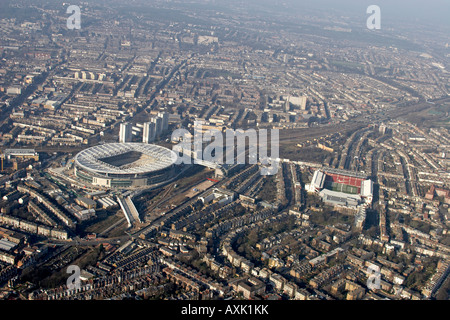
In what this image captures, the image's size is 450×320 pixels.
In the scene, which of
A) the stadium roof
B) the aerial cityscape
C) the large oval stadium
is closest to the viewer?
the aerial cityscape

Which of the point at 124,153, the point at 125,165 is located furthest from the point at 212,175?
the point at 124,153

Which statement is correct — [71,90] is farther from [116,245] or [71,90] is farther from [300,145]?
[116,245]

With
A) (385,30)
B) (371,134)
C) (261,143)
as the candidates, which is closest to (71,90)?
(261,143)

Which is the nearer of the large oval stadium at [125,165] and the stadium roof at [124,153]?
the large oval stadium at [125,165]

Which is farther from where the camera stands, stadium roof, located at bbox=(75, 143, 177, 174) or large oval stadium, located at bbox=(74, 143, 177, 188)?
stadium roof, located at bbox=(75, 143, 177, 174)

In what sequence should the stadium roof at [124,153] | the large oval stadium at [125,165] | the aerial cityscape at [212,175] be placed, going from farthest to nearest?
the stadium roof at [124,153] < the large oval stadium at [125,165] < the aerial cityscape at [212,175]

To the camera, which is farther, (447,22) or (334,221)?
(447,22)
